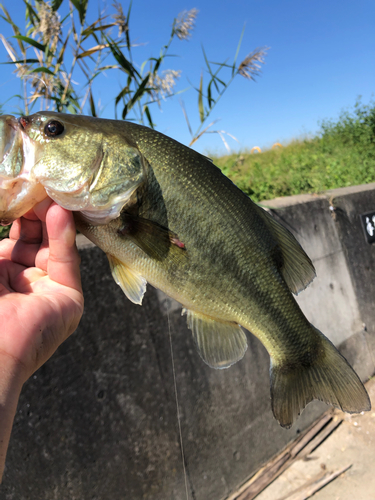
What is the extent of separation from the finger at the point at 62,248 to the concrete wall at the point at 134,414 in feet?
2.43

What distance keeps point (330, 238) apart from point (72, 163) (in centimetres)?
351

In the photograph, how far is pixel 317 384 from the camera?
171cm

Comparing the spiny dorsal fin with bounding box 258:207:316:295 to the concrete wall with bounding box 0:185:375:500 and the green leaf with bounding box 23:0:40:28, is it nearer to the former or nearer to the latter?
the concrete wall with bounding box 0:185:375:500

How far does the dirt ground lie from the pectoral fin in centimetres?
226

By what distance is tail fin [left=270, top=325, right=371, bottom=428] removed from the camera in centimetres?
164

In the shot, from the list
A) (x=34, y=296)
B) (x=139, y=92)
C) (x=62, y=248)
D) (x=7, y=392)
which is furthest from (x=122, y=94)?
(x=7, y=392)

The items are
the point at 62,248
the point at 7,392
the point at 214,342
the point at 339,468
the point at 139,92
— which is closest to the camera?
the point at 7,392

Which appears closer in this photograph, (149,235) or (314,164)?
(149,235)

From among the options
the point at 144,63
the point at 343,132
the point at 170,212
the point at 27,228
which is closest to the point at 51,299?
the point at 27,228

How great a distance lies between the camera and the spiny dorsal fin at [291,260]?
65.6 inches

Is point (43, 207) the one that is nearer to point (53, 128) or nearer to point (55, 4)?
point (53, 128)

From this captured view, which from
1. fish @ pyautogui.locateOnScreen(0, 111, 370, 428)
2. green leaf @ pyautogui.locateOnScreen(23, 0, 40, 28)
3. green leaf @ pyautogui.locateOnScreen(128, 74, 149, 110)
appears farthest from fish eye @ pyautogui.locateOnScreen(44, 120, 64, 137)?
green leaf @ pyautogui.locateOnScreen(23, 0, 40, 28)

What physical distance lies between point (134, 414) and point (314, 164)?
661 cm

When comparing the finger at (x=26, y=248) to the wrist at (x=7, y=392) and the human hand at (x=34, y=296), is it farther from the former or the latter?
the wrist at (x=7, y=392)
